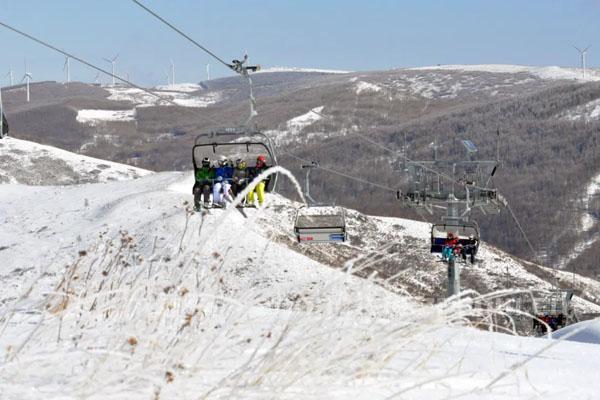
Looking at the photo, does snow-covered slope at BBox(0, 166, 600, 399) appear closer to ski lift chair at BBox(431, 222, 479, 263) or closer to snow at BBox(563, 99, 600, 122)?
ski lift chair at BBox(431, 222, 479, 263)

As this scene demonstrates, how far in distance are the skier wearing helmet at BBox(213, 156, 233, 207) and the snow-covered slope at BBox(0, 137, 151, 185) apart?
205 feet

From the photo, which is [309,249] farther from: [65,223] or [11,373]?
A: [11,373]

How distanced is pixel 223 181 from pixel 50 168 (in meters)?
69.1

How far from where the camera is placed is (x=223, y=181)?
13953 mm

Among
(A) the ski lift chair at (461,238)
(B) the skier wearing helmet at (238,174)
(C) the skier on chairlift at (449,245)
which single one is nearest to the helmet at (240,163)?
(B) the skier wearing helmet at (238,174)

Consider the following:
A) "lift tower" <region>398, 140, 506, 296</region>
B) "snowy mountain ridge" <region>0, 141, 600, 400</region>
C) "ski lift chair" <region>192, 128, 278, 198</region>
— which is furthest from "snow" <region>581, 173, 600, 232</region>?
"snowy mountain ridge" <region>0, 141, 600, 400</region>

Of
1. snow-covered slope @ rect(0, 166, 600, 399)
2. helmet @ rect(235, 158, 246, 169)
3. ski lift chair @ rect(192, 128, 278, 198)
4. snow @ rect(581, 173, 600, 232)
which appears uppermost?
ski lift chair @ rect(192, 128, 278, 198)

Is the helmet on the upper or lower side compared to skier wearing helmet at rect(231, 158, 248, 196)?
upper

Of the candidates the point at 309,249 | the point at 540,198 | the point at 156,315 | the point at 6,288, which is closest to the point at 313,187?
the point at 540,198

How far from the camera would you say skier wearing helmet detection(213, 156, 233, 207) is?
13773mm

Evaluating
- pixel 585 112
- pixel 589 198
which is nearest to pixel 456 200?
pixel 589 198

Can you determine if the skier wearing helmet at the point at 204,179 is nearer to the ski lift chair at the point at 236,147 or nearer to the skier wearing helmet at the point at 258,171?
the ski lift chair at the point at 236,147

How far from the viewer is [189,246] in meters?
3.58

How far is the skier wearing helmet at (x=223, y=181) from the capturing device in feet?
45.2
